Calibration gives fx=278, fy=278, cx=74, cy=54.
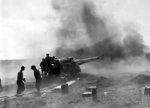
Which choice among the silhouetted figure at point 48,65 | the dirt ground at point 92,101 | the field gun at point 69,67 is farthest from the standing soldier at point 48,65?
the dirt ground at point 92,101

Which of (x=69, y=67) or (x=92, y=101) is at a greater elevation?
(x=69, y=67)

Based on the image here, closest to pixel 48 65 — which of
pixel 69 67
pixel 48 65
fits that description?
pixel 48 65

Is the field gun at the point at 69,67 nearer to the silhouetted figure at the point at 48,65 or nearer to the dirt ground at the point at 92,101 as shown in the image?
the silhouetted figure at the point at 48,65

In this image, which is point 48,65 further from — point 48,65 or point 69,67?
point 69,67

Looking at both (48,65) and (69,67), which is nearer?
(48,65)

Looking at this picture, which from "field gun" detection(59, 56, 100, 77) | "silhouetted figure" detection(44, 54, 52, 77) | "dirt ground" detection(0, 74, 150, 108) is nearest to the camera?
"dirt ground" detection(0, 74, 150, 108)

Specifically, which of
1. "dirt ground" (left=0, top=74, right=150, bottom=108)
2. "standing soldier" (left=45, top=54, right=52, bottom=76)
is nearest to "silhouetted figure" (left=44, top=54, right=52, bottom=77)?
"standing soldier" (left=45, top=54, right=52, bottom=76)

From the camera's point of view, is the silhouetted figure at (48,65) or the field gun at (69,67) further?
the field gun at (69,67)

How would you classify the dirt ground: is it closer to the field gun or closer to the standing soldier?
the standing soldier

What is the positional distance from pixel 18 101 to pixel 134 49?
92.5ft

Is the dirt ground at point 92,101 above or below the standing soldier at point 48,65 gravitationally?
below

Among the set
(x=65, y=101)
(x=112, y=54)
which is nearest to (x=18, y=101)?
(x=65, y=101)

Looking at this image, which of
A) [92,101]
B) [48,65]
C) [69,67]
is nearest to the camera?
[92,101]

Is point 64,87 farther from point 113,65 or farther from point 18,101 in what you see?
point 113,65
